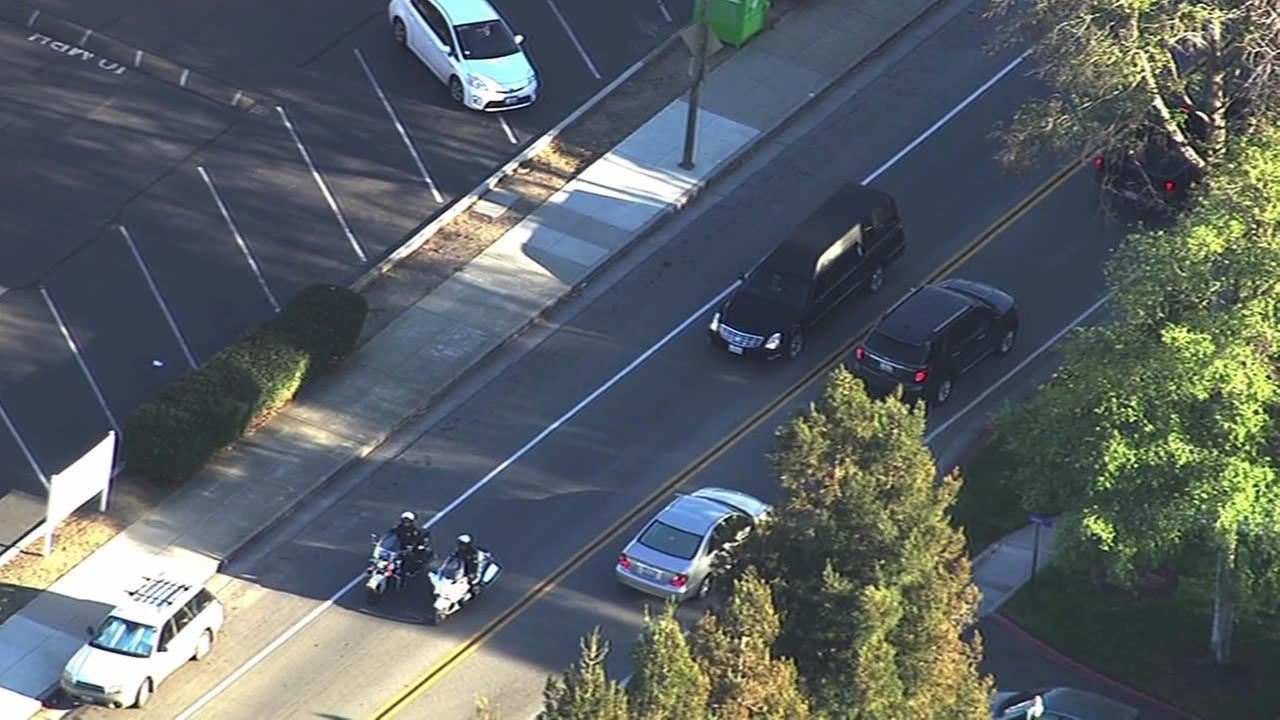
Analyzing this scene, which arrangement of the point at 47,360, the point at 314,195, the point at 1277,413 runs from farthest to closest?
the point at 314,195, the point at 47,360, the point at 1277,413

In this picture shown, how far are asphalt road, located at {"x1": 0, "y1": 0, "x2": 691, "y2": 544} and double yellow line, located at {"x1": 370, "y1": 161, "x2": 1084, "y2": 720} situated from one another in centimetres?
771

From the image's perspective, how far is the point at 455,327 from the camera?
4544 cm

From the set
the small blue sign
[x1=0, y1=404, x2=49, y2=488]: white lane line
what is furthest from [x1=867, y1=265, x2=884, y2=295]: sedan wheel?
[x1=0, y1=404, x2=49, y2=488]: white lane line

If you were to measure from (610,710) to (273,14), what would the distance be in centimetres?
2966

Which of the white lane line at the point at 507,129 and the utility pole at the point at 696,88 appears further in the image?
the white lane line at the point at 507,129

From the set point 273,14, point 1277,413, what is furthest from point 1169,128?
point 273,14

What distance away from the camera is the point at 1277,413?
33.3 metres

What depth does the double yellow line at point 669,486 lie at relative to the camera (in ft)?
125

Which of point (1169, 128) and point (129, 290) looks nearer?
point (1169, 128)

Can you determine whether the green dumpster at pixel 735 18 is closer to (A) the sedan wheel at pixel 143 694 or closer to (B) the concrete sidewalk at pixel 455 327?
(B) the concrete sidewalk at pixel 455 327

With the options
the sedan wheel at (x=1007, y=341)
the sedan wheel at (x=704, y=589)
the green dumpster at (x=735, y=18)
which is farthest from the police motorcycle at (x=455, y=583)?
the green dumpster at (x=735, y=18)

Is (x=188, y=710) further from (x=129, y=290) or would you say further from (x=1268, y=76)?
(x=1268, y=76)

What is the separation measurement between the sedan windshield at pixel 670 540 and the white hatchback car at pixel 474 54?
44.0 feet

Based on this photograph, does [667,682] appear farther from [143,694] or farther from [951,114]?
[951,114]
